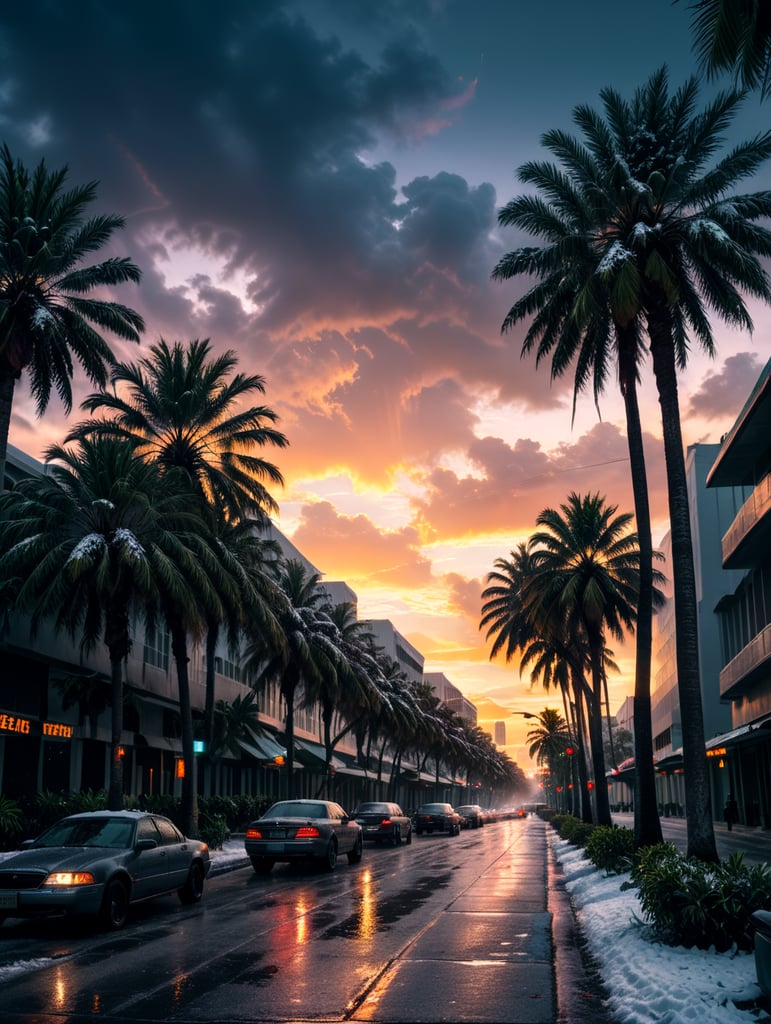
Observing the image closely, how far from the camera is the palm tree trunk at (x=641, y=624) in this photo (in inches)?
772

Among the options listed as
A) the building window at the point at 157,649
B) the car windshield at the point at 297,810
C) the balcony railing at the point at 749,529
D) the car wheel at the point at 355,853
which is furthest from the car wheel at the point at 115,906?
the building window at the point at 157,649

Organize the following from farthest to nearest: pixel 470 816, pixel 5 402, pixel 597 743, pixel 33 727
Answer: pixel 470 816 → pixel 597 743 → pixel 33 727 → pixel 5 402

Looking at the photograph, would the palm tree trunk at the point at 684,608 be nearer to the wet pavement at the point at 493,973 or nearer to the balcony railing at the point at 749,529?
the wet pavement at the point at 493,973

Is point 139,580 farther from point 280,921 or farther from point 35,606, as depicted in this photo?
point 280,921

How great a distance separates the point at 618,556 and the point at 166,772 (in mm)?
22587

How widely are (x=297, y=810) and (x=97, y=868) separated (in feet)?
38.3

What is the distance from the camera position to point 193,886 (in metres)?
16.6

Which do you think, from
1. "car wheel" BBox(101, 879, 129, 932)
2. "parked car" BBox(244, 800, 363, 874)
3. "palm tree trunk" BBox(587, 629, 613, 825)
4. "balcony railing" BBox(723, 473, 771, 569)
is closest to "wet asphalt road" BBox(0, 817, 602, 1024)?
"car wheel" BBox(101, 879, 129, 932)

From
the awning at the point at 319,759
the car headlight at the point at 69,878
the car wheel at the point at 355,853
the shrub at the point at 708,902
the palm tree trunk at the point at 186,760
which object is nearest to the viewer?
the shrub at the point at 708,902

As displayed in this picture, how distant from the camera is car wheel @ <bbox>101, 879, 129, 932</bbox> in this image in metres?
13.0

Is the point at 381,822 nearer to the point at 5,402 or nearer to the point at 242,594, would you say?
the point at 242,594

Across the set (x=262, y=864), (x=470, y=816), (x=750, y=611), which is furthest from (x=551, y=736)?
(x=262, y=864)

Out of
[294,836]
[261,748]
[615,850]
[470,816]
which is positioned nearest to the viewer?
[615,850]

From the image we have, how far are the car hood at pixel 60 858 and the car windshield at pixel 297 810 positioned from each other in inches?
414
